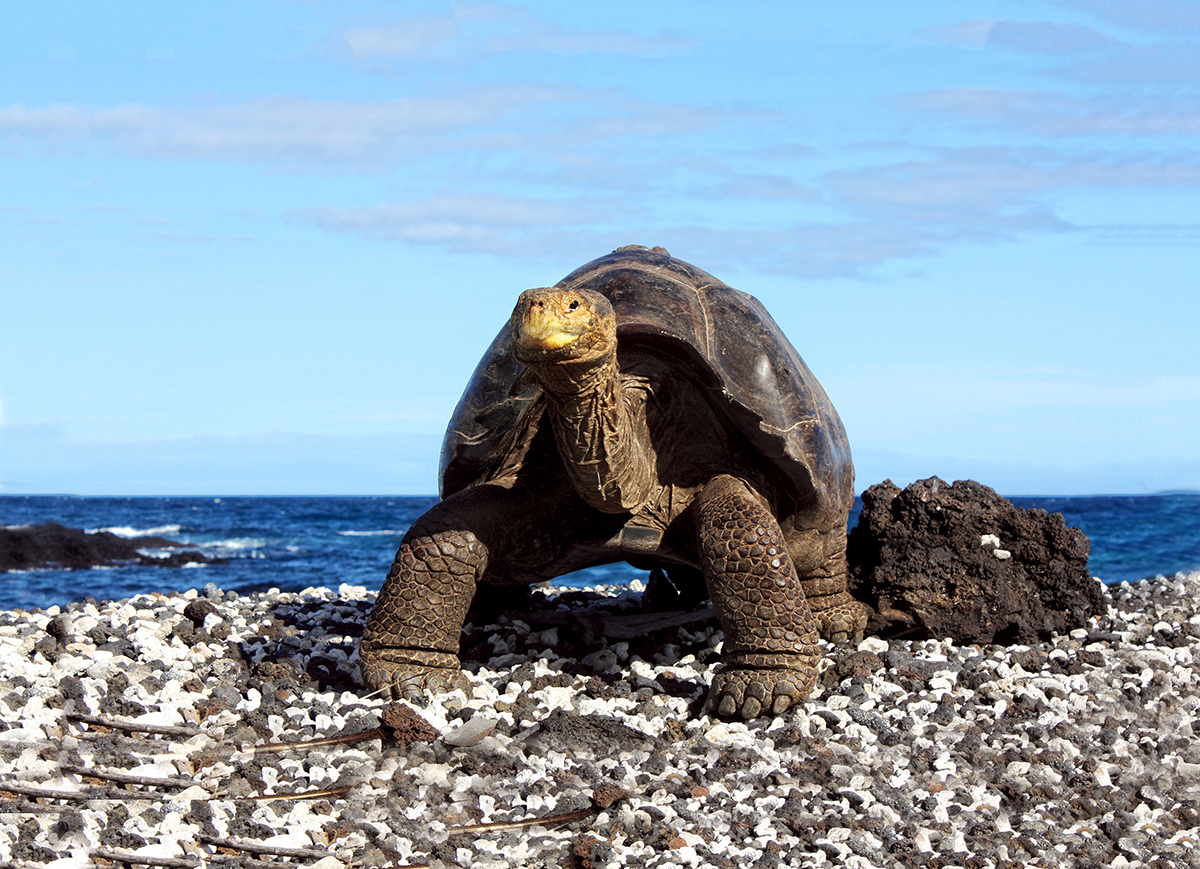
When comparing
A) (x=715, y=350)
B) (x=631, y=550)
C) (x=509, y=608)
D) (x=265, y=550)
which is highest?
(x=715, y=350)

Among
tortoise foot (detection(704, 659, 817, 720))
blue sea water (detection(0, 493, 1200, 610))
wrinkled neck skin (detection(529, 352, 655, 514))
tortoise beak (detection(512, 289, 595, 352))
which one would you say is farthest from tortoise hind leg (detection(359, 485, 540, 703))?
blue sea water (detection(0, 493, 1200, 610))

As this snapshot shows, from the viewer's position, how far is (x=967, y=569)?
650 centimetres

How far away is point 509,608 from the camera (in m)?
6.97

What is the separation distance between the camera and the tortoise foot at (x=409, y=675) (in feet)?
16.6

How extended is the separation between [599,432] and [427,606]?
1302 millimetres

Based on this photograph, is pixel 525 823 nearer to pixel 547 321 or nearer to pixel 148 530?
pixel 547 321

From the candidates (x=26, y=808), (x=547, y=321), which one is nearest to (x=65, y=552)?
(x=26, y=808)

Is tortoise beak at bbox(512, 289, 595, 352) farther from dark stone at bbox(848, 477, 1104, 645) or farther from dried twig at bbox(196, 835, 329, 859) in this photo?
dark stone at bbox(848, 477, 1104, 645)

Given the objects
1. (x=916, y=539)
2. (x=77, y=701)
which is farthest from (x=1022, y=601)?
(x=77, y=701)

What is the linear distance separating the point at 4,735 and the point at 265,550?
29.4 m

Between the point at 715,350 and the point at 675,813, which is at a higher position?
the point at 715,350

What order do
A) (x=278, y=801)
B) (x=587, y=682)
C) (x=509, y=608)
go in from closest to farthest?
(x=278, y=801), (x=587, y=682), (x=509, y=608)

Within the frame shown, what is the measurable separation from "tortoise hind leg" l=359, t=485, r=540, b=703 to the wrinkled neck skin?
701 mm

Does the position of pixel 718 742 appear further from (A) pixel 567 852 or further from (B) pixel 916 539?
(B) pixel 916 539
